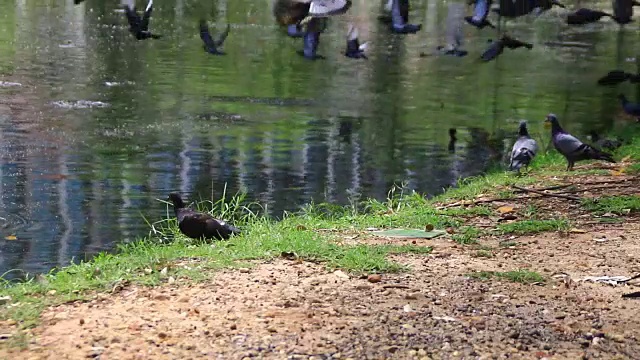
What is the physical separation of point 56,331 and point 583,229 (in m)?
3.98

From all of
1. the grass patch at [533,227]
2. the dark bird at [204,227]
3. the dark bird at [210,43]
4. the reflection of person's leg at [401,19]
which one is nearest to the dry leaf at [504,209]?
the grass patch at [533,227]

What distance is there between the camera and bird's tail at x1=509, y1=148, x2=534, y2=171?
10586 millimetres

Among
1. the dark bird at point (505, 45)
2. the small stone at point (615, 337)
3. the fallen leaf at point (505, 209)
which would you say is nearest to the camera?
the small stone at point (615, 337)

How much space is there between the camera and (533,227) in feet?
24.3

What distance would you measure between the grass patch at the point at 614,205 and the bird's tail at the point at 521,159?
227cm

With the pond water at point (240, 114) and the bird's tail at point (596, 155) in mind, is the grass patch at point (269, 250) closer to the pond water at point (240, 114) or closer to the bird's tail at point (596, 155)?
the bird's tail at point (596, 155)

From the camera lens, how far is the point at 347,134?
675 inches

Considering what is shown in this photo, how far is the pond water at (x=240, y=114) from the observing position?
11422mm

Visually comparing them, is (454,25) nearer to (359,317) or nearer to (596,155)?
(596,155)

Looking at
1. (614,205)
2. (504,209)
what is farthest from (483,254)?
(614,205)

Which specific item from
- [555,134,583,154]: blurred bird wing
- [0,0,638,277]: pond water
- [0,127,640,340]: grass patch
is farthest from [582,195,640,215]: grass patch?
[0,0,638,277]: pond water

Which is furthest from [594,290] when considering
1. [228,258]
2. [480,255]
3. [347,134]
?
[347,134]

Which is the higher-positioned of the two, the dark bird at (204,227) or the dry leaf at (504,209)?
the dark bird at (204,227)

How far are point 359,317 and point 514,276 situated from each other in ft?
3.99
